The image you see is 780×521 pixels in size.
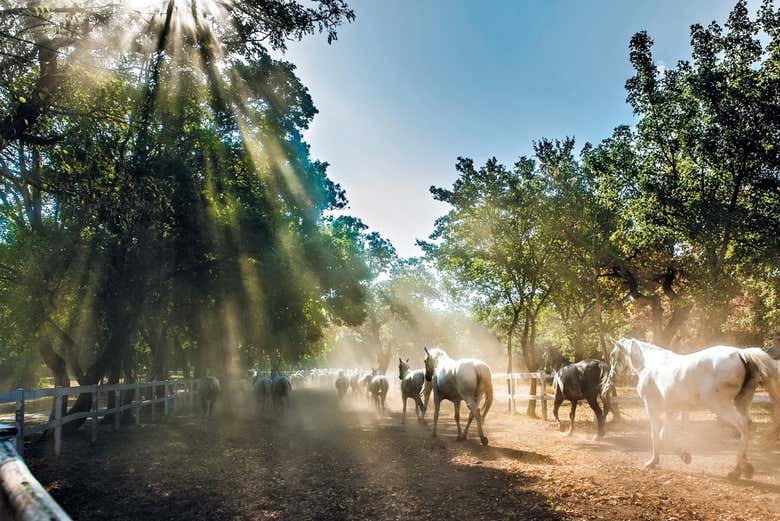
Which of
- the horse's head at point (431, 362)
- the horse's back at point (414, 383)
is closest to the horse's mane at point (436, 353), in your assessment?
the horse's head at point (431, 362)

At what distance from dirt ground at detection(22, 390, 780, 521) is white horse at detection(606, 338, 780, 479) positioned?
34.5 inches

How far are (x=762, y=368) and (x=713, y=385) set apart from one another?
763mm

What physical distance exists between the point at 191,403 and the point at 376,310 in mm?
36118

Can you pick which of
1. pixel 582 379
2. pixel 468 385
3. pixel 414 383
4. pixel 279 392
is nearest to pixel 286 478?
pixel 468 385

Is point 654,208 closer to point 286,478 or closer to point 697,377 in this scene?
point 697,377

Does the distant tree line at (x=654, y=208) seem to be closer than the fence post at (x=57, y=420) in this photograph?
No

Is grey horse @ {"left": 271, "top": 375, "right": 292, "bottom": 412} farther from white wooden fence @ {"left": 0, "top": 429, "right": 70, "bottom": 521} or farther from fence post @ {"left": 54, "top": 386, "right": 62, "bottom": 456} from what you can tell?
white wooden fence @ {"left": 0, "top": 429, "right": 70, "bottom": 521}

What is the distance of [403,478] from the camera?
8.67 m

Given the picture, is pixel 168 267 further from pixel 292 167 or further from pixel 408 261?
pixel 408 261

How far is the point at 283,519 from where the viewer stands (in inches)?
257

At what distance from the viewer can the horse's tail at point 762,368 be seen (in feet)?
25.3

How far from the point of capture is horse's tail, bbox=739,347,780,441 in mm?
7699

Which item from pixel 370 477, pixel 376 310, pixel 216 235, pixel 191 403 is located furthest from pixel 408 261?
pixel 370 477

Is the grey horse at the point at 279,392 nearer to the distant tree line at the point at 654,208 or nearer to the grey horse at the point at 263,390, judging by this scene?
the grey horse at the point at 263,390
